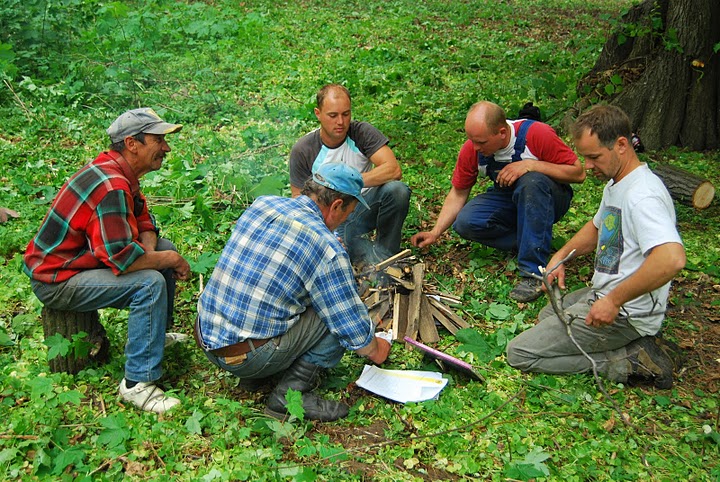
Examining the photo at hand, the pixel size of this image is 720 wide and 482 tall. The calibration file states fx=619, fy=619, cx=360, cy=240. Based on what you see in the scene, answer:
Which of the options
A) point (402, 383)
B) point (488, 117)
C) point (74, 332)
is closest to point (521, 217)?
point (488, 117)

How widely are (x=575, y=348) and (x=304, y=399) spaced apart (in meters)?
1.76

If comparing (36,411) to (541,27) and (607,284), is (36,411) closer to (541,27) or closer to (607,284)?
(607,284)

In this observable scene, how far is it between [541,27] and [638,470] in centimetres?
1065

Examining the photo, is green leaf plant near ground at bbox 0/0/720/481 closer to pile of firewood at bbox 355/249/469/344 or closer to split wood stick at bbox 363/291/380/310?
pile of firewood at bbox 355/249/469/344

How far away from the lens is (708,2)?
22.2 ft

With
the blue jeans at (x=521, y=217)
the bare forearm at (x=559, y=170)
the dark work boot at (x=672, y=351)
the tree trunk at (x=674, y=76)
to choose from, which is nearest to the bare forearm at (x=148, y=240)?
the blue jeans at (x=521, y=217)

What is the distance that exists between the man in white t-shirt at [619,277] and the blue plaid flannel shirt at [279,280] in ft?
4.43

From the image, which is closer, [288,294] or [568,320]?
[288,294]

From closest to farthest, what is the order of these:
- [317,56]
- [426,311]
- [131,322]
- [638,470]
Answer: [638,470]
[131,322]
[426,311]
[317,56]

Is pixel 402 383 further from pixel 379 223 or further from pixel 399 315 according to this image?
pixel 379 223

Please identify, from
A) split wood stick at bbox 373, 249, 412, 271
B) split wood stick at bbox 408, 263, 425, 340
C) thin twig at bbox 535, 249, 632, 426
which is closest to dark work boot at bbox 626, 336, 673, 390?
thin twig at bbox 535, 249, 632, 426

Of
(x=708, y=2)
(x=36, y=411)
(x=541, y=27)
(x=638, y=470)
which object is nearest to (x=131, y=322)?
(x=36, y=411)

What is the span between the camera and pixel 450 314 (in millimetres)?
4516

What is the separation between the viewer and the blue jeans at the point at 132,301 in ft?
11.4
